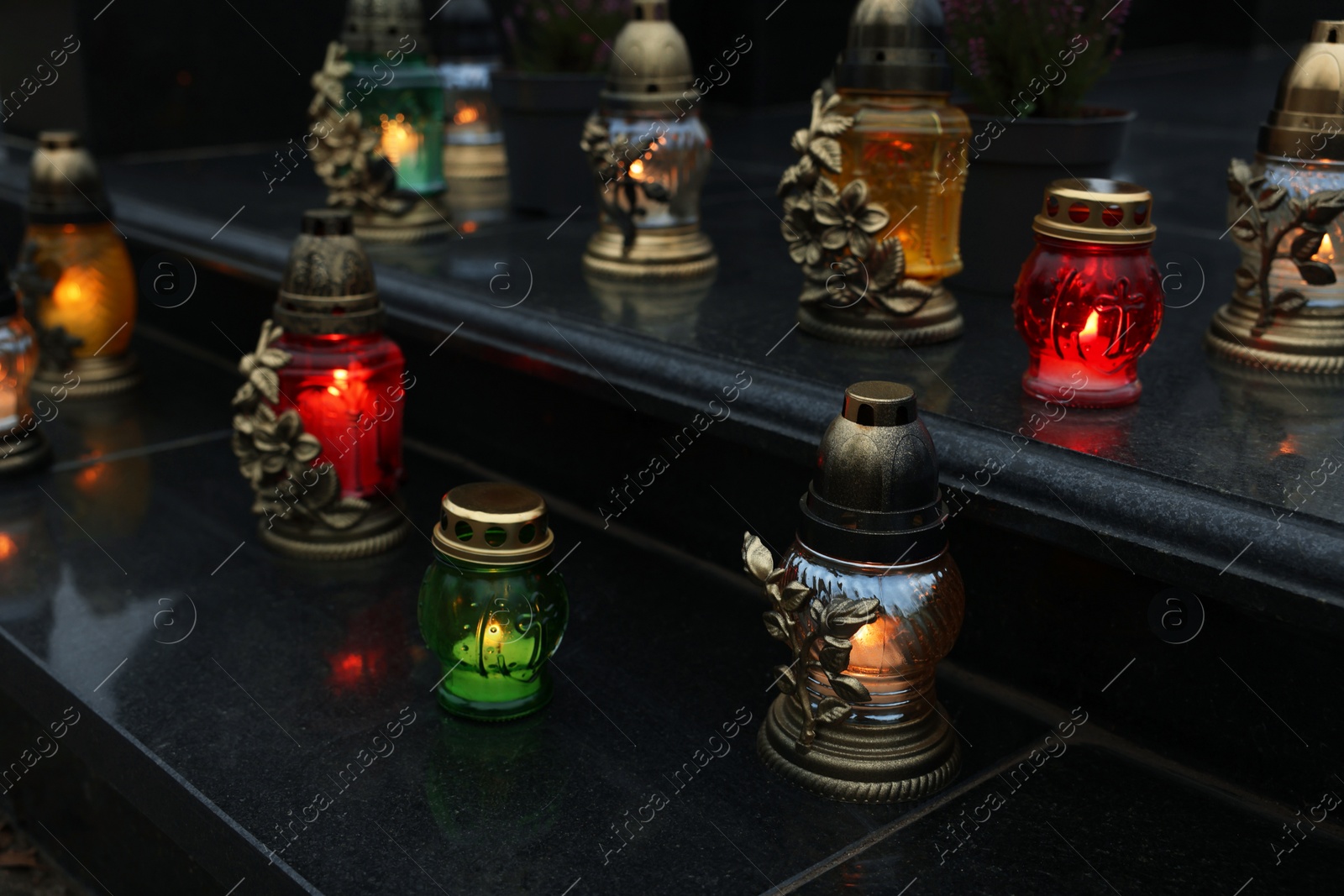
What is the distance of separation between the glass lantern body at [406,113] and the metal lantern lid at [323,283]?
0.62 metres

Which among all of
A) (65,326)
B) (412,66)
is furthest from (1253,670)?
(65,326)

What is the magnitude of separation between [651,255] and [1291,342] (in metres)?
0.86

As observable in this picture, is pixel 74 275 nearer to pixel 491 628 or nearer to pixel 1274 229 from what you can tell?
pixel 491 628

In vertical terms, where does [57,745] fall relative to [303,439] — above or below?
below

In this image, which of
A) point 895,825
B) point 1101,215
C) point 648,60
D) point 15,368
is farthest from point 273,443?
point 1101,215

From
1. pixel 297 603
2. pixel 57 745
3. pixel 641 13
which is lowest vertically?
pixel 57 745

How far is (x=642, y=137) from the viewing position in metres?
1.87

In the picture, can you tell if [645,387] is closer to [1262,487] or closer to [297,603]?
[297,603]

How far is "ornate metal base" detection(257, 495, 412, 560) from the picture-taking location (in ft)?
5.42

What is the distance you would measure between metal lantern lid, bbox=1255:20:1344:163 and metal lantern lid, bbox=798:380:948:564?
0.64 meters

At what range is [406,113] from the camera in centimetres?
217

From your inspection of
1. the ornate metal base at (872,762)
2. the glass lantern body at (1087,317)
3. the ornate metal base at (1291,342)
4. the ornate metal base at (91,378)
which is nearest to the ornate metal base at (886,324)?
the glass lantern body at (1087,317)

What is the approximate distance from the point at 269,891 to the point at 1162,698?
81 cm

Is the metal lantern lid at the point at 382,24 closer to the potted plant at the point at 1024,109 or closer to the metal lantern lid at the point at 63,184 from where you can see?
the metal lantern lid at the point at 63,184
